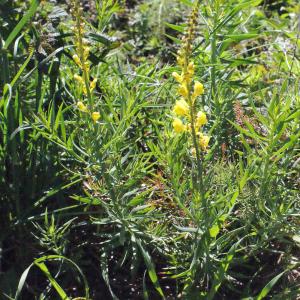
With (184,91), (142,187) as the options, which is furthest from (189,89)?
(142,187)

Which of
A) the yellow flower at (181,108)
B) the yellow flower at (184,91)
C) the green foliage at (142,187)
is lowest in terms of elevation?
the green foliage at (142,187)

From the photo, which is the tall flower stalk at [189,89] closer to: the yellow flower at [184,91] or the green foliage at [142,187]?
the yellow flower at [184,91]

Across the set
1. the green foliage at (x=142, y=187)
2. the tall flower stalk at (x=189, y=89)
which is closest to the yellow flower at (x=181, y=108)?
the tall flower stalk at (x=189, y=89)

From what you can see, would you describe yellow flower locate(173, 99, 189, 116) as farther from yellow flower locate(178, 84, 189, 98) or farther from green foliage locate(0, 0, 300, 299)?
green foliage locate(0, 0, 300, 299)

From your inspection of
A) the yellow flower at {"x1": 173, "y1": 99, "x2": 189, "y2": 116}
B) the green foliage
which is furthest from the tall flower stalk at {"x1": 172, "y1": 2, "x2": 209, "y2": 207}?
the green foliage

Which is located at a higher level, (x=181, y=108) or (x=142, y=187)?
(x=181, y=108)

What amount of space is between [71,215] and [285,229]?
984 millimetres

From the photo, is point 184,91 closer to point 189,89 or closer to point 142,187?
point 189,89

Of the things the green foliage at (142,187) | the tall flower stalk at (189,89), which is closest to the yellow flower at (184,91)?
the tall flower stalk at (189,89)

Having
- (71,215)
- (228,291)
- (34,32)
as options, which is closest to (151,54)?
(34,32)

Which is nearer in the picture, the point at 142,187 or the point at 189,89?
the point at 189,89

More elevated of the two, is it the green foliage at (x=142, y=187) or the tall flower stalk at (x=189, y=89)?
the tall flower stalk at (x=189, y=89)

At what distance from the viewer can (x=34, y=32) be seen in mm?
2992

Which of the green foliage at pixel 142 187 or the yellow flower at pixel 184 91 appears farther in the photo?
the green foliage at pixel 142 187
